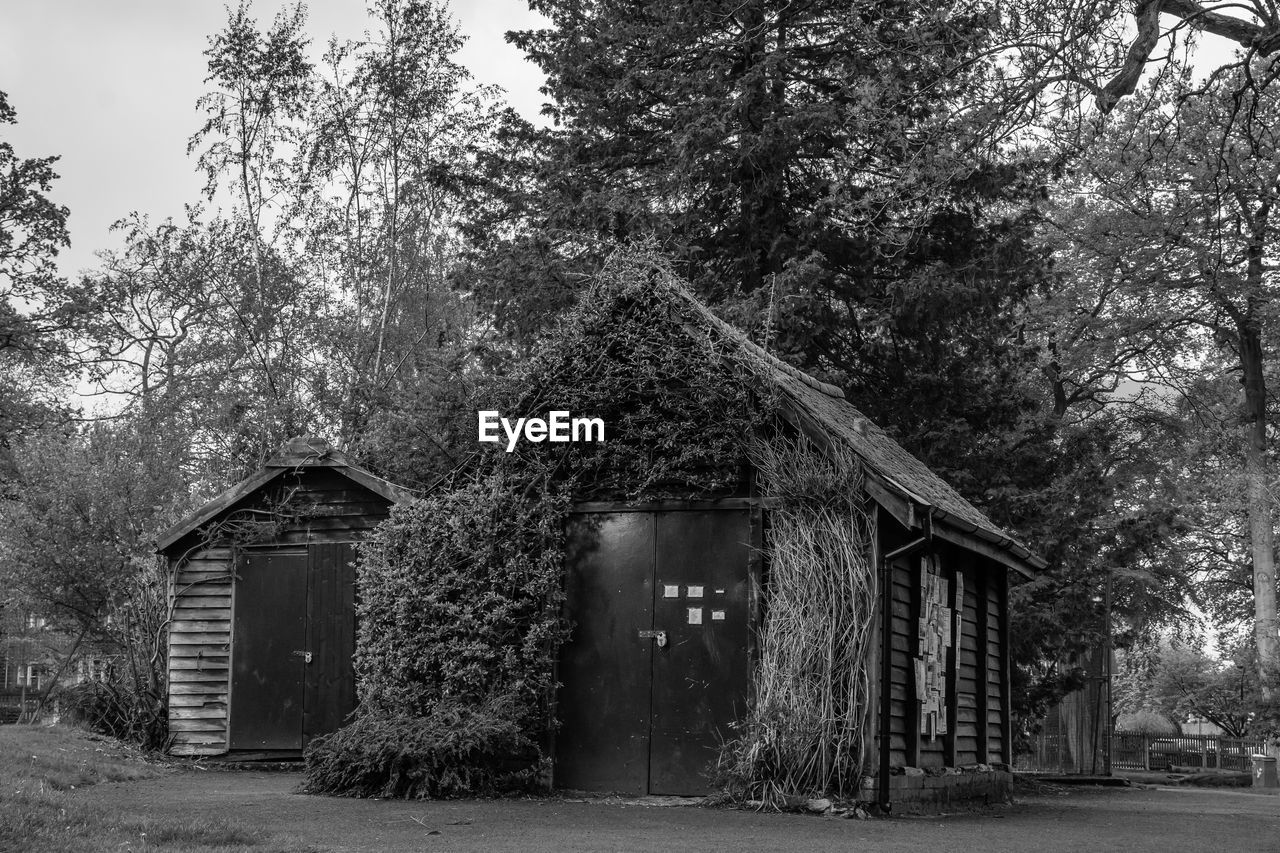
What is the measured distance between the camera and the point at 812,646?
41.0 feet

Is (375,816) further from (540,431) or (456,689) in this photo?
(540,431)

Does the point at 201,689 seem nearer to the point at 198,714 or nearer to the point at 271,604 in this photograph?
the point at 198,714

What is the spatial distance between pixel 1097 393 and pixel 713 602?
78.1 ft

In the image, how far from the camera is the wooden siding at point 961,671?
1308 centimetres

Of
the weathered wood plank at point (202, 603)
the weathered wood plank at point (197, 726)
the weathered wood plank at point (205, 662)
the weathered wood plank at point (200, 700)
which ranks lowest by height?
the weathered wood plank at point (197, 726)

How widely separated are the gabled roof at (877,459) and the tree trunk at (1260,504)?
1713cm

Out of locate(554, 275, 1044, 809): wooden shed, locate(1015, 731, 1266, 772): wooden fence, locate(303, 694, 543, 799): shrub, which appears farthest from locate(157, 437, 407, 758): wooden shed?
locate(1015, 731, 1266, 772): wooden fence

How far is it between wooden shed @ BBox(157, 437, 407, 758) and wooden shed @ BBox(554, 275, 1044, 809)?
474 cm

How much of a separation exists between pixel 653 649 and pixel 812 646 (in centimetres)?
168

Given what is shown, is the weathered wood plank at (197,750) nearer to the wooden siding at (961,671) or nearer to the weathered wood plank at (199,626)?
the weathered wood plank at (199,626)

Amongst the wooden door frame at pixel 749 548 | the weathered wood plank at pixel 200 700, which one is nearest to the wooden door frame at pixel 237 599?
the weathered wood plank at pixel 200 700

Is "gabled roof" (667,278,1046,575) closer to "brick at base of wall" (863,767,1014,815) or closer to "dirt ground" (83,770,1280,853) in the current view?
"brick at base of wall" (863,767,1014,815)

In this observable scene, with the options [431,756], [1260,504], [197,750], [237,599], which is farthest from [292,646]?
[1260,504]

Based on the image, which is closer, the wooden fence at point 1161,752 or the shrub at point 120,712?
the shrub at point 120,712
